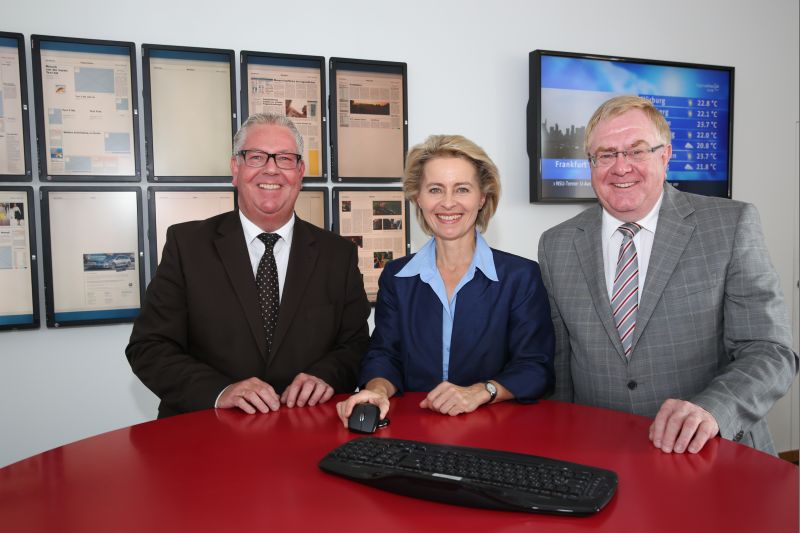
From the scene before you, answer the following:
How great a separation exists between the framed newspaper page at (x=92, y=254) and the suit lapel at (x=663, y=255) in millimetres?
2243

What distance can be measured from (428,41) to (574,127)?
38.8 inches

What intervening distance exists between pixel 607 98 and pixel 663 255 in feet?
6.93

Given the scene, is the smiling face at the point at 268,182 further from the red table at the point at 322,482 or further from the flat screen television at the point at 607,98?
the flat screen television at the point at 607,98

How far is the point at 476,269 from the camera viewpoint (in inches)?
81.2

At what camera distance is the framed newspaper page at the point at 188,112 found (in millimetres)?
2955

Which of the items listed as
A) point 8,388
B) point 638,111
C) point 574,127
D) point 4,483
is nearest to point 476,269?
point 638,111

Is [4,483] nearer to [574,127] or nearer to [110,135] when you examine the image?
[110,135]

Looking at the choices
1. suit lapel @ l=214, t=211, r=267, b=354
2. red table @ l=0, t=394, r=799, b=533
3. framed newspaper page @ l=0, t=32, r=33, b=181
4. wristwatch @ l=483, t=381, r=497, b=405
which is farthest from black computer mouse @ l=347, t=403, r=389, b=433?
framed newspaper page @ l=0, t=32, r=33, b=181

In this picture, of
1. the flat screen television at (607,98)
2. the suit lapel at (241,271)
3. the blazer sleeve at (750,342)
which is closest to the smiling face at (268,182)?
the suit lapel at (241,271)

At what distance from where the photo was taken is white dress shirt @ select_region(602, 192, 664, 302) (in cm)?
197

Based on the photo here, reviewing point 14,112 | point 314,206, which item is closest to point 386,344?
point 314,206

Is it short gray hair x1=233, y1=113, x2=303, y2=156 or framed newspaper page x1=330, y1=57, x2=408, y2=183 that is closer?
short gray hair x1=233, y1=113, x2=303, y2=156

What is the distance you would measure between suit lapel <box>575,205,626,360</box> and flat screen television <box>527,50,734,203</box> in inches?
58.2

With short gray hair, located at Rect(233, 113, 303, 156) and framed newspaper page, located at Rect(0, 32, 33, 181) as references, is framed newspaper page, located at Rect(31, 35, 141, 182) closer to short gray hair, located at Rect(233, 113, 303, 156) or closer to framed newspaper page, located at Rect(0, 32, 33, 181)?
framed newspaper page, located at Rect(0, 32, 33, 181)
